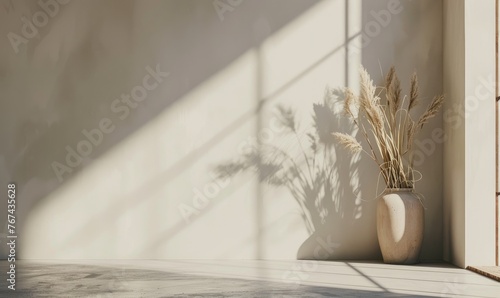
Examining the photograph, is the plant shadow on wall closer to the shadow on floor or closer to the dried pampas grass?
the dried pampas grass

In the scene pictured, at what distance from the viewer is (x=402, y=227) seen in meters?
4.94

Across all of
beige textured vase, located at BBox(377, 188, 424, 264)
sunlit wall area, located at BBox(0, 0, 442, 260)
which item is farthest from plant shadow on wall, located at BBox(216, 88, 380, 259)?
beige textured vase, located at BBox(377, 188, 424, 264)

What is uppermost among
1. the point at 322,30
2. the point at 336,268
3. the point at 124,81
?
the point at 322,30

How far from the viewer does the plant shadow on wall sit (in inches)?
211

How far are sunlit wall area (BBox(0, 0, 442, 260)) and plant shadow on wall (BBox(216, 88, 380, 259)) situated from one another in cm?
1

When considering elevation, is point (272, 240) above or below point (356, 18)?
below

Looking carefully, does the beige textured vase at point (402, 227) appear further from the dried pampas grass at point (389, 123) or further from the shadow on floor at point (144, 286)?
the shadow on floor at point (144, 286)

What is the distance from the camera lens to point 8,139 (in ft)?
17.9
